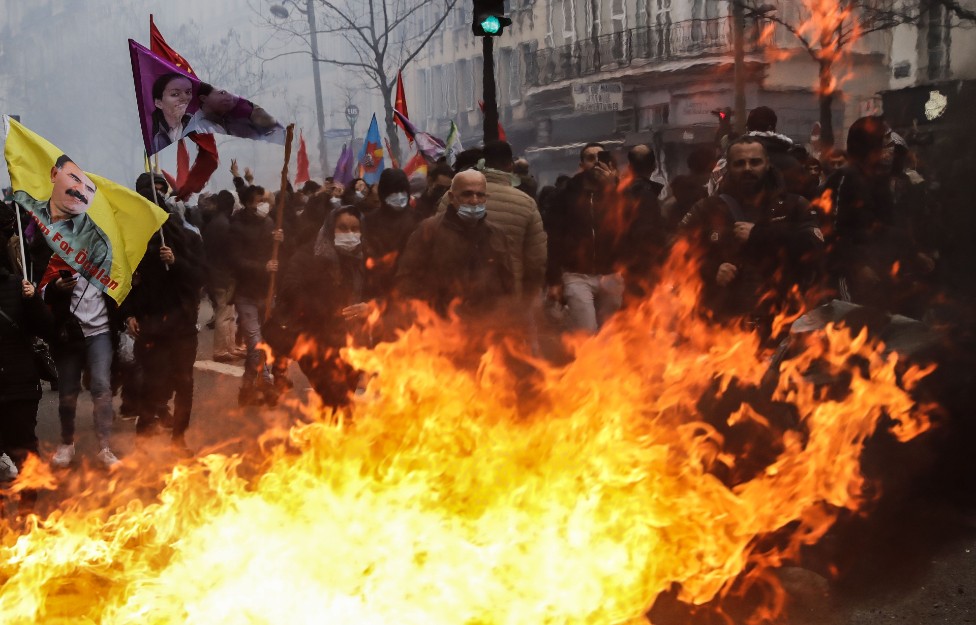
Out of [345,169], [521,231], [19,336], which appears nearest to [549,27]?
[345,169]

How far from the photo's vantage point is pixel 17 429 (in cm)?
598

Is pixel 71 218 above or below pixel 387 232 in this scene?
above

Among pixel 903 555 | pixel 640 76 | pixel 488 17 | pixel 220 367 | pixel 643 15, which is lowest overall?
pixel 220 367

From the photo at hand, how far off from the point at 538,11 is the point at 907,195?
3414 cm

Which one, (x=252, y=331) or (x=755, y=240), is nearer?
(x=755, y=240)

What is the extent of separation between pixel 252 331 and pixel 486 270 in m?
3.36

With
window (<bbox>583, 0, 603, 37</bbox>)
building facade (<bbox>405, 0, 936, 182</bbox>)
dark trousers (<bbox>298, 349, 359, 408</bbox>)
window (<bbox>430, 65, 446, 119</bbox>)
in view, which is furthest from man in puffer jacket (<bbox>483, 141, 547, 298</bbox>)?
window (<bbox>430, 65, 446, 119</bbox>)

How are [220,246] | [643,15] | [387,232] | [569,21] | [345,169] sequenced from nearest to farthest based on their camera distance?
[387,232], [220,246], [345,169], [643,15], [569,21]

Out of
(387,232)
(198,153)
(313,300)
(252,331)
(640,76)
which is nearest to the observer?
(313,300)

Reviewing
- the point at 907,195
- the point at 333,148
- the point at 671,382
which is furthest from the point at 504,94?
the point at 671,382

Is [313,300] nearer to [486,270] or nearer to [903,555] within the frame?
[486,270]

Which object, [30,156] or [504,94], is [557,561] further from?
[504,94]

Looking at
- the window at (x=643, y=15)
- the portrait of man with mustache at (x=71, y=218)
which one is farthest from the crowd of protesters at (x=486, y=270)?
the window at (x=643, y=15)

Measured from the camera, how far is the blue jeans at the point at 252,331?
9.40 metres
